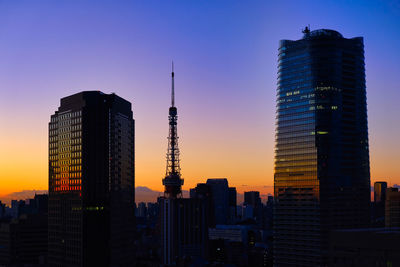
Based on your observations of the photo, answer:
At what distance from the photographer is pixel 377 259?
148500mm

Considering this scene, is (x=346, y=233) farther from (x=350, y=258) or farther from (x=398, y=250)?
(x=398, y=250)

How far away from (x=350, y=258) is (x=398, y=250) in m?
14.8

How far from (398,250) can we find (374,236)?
7.26 metres

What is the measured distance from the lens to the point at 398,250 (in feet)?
476

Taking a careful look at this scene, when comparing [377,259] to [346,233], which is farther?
[346,233]

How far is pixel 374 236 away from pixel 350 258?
1007cm

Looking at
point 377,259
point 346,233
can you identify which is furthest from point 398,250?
point 346,233

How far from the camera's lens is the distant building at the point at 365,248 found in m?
146

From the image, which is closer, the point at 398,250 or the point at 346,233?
the point at 398,250

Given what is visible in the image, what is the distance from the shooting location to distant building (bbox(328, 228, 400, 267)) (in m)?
146

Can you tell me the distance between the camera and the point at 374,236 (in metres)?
150

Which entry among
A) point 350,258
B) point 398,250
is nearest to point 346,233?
point 350,258

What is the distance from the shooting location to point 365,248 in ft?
499

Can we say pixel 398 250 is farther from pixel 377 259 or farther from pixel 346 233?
pixel 346 233
